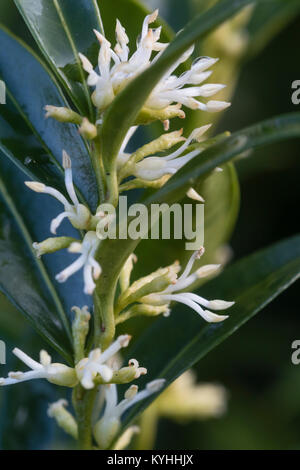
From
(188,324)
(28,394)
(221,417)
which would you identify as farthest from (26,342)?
(221,417)

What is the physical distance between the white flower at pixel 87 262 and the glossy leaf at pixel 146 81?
0.49ft

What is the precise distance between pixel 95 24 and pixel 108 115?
1.15ft

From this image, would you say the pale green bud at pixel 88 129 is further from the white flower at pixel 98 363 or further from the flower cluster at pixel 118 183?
the white flower at pixel 98 363

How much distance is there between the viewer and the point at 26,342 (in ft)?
6.36

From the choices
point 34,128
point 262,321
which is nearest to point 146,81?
point 34,128

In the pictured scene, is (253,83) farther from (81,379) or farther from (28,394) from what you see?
(81,379)

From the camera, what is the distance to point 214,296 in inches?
65.4

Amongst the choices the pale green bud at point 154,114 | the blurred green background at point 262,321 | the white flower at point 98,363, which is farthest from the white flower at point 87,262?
the blurred green background at point 262,321

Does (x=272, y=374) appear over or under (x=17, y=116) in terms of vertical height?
over

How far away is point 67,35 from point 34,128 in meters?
0.22

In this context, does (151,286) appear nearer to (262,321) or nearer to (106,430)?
(106,430)

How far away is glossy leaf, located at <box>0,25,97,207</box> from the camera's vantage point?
56.1 inches

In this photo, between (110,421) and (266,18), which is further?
(266,18)

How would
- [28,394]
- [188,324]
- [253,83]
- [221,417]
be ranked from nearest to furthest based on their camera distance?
[188,324] → [28,394] → [221,417] → [253,83]
